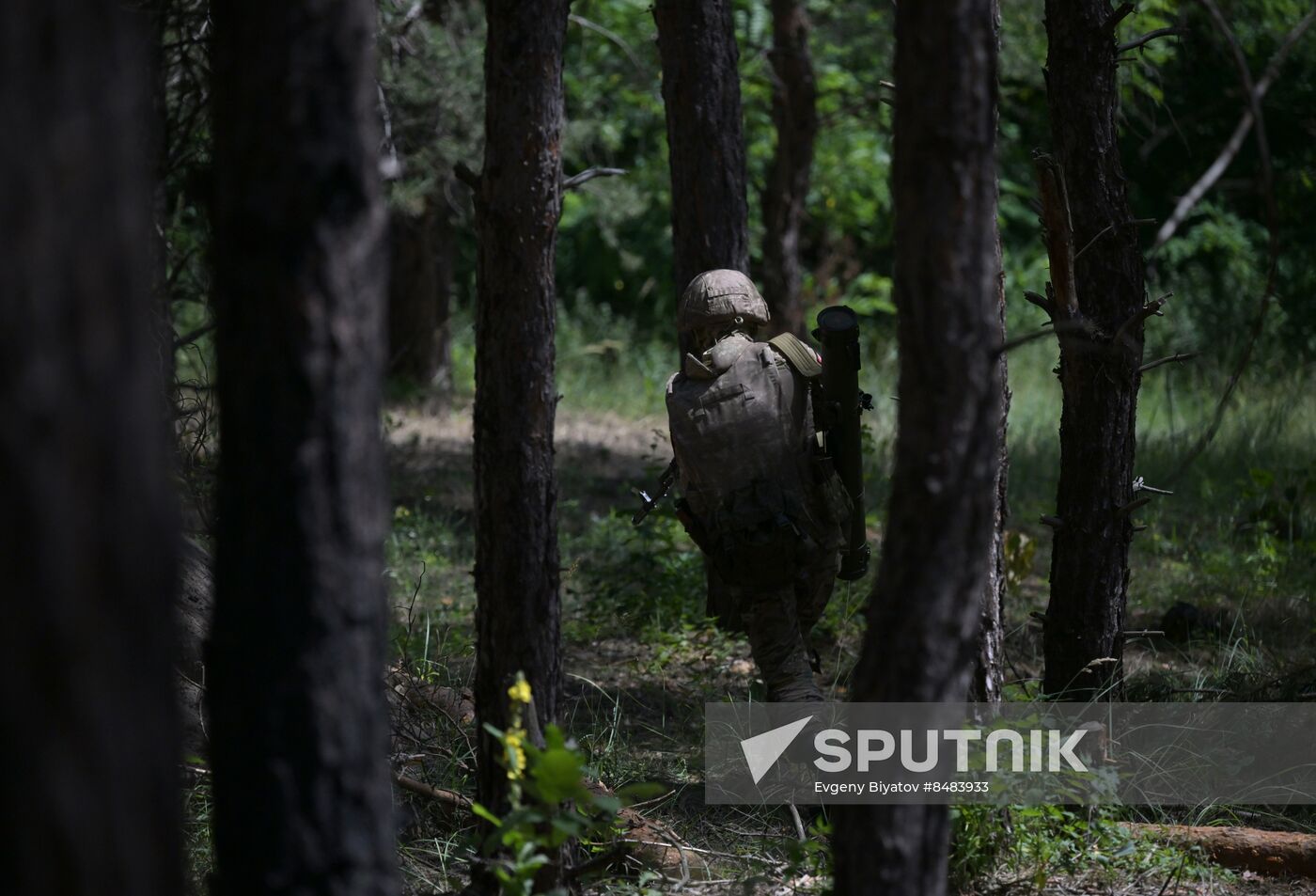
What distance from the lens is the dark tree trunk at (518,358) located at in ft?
11.7

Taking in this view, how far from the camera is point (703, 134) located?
6.09 meters

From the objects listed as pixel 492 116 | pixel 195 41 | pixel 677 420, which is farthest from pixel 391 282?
pixel 492 116

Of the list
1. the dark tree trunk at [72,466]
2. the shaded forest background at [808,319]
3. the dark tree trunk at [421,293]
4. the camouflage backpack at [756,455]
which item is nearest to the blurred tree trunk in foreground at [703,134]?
the shaded forest background at [808,319]

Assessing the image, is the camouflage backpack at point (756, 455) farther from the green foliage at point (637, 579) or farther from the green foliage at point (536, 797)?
the green foliage at point (637, 579)

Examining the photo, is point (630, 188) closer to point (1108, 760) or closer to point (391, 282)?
point (391, 282)

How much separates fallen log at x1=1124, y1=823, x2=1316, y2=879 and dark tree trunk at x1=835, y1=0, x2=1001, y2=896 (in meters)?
1.73

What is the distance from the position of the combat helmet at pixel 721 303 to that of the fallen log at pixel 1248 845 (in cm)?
219

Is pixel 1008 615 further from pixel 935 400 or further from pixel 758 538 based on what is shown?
pixel 935 400

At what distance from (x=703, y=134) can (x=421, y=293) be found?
20.8 feet

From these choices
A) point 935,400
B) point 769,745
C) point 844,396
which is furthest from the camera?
point 769,745

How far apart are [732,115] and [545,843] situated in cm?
421

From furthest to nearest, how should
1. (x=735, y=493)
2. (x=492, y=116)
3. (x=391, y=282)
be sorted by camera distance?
(x=391, y=282) < (x=735, y=493) < (x=492, y=116)

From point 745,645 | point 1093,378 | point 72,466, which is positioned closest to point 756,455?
point 1093,378

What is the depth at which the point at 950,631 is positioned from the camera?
8.22 ft
